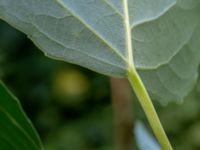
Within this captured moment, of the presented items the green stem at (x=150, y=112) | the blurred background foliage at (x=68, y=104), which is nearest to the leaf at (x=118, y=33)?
the green stem at (x=150, y=112)

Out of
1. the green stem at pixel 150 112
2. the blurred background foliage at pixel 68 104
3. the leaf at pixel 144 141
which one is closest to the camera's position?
the green stem at pixel 150 112

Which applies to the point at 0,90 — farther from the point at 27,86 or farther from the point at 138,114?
the point at 27,86

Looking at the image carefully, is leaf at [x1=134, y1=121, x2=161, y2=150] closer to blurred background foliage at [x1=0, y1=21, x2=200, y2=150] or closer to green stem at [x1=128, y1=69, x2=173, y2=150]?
green stem at [x1=128, y1=69, x2=173, y2=150]

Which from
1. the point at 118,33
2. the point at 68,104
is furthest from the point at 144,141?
the point at 68,104

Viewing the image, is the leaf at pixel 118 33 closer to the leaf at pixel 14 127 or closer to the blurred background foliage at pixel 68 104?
the leaf at pixel 14 127

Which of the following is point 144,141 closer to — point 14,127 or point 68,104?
point 14,127
